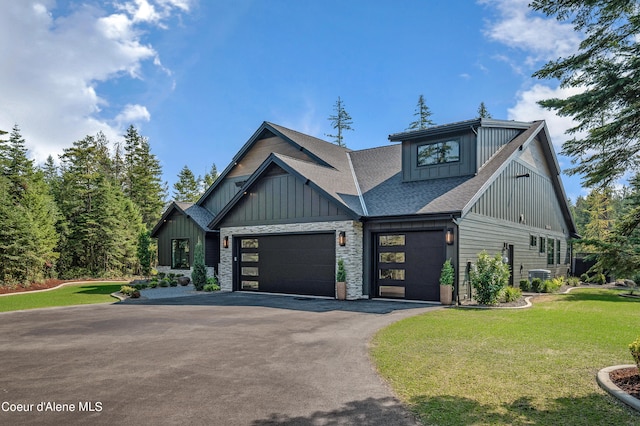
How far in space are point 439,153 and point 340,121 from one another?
92.6ft

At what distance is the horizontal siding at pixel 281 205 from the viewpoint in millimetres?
15289

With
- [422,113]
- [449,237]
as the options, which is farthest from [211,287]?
[422,113]

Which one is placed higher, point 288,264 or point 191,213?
point 191,213

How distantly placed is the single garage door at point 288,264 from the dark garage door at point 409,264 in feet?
6.09

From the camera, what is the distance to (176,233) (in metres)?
22.6

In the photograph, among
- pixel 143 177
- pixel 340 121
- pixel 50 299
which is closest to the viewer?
pixel 50 299

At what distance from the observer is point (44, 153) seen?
2115 inches

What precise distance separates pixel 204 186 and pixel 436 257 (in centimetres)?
4983

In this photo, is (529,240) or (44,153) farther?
(44,153)

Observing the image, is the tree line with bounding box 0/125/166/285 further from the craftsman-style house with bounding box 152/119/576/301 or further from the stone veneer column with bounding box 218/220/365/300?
the stone veneer column with bounding box 218/220/365/300

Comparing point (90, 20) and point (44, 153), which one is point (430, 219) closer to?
point (90, 20)

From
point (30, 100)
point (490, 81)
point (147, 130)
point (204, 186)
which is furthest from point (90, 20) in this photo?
point (204, 186)

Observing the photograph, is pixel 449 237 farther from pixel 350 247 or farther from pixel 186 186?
pixel 186 186

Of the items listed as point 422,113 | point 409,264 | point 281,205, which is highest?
point 422,113
